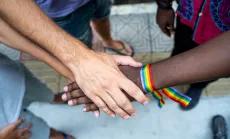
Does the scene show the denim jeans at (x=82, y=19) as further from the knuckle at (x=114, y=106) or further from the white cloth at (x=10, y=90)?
the knuckle at (x=114, y=106)

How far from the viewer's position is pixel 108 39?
7.50 ft

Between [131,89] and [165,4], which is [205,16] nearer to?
[165,4]

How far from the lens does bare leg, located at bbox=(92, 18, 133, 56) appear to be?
7.04ft

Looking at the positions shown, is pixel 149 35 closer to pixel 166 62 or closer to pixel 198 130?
pixel 198 130

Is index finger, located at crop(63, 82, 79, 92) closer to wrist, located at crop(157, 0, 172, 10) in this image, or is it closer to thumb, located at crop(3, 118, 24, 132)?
thumb, located at crop(3, 118, 24, 132)

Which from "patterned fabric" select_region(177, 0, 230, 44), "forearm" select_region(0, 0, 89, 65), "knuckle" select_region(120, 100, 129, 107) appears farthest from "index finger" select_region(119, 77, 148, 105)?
"patterned fabric" select_region(177, 0, 230, 44)

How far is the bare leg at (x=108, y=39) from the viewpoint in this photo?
2146 mm

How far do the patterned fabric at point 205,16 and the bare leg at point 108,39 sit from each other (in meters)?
0.81

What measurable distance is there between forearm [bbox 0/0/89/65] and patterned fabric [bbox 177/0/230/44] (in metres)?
0.60

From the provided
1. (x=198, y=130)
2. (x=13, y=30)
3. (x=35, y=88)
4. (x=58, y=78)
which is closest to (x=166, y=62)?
(x=13, y=30)

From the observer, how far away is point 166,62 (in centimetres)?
115

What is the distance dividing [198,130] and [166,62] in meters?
0.97

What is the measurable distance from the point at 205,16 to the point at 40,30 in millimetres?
798

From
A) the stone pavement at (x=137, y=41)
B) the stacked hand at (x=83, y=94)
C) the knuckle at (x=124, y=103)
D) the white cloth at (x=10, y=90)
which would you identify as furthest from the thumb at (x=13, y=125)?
the stone pavement at (x=137, y=41)
